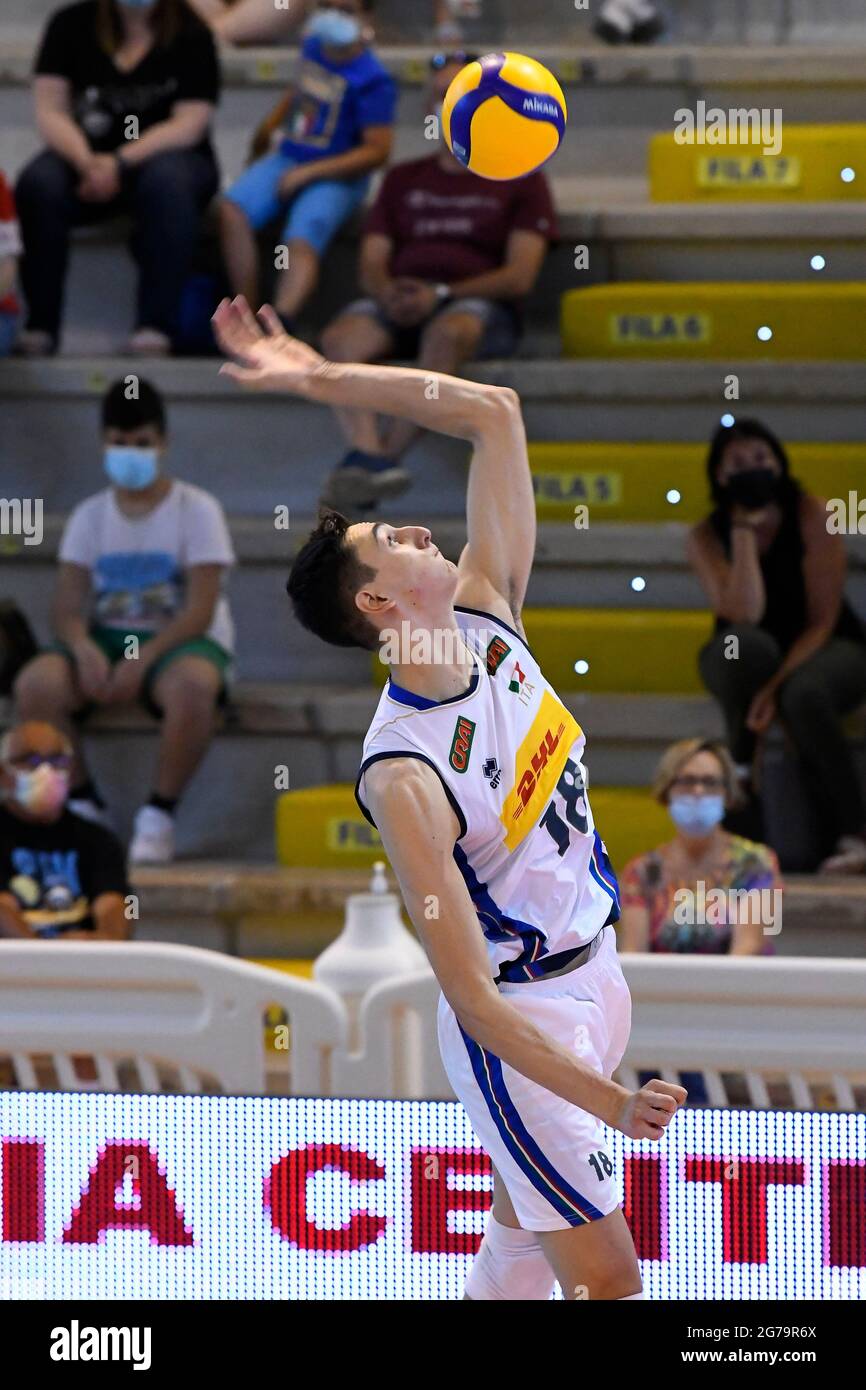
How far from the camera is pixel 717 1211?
4121 millimetres

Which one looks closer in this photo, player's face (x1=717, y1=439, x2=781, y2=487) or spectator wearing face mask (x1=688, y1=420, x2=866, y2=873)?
spectator wearing face mask (x1=688, y1=420, x2=866, y2=873)

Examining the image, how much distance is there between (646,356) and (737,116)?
145 centimetres

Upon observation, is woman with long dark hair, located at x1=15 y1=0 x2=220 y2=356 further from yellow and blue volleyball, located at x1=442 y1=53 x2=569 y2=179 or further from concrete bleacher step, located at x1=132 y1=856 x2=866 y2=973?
yellow and blue volleyball, located at x1=442 y1=53 x2=569 y2=179

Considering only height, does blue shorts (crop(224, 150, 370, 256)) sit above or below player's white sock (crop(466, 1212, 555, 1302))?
above

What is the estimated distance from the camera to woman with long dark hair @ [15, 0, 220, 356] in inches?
328

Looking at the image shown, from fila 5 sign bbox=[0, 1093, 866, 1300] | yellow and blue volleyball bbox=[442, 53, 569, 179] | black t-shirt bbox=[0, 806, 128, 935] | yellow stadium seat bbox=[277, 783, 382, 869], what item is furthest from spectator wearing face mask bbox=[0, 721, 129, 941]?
yellow and blue volleyball bbox=[442, 53, 569, 179]

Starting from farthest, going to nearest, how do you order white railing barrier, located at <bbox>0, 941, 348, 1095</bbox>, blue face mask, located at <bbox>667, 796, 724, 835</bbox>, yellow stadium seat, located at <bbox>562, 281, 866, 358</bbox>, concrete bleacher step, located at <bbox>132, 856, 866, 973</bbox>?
yellow stadium seat, located at <bbox>562, 281, 866, 358</bbox> < concrete bleacher step, located at <bbox>132, 856, 866, 973</bbox> < blue face mask, located at <bbox>667, 796, 724, 835</bbox> < white railing barrier, located at <bbox>0, 941, 348, 1095</bbox>

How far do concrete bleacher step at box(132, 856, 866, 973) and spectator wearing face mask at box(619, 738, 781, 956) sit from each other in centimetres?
81

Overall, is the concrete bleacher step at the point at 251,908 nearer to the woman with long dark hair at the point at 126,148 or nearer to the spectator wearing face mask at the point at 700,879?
the spectator wearing face mask at the point at 700,879

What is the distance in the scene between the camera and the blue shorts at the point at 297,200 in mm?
8484

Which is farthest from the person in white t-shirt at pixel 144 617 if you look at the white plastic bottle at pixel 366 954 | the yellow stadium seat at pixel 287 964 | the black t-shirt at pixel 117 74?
the white plastic bottle at pixel 366 954

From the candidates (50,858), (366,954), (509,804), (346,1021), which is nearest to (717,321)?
(50,858)

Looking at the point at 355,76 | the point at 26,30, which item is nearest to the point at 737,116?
the point at 355,76

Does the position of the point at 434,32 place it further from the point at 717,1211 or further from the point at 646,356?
the point at 717,1211
